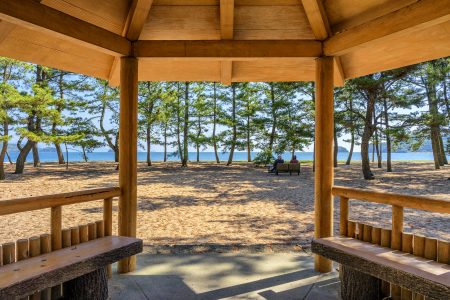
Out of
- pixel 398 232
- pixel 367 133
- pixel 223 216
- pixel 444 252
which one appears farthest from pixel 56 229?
pixel 367 133

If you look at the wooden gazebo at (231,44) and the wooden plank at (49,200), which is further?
the wooden gazebo at (231,44)

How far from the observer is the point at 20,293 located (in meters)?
2.16

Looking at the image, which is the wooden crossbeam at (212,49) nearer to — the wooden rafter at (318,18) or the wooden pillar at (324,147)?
the wooden rafter at (318,18)

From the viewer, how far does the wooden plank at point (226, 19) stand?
3566 millimetres

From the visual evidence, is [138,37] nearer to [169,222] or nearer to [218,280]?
[218,280]

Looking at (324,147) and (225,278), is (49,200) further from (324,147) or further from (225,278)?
(324,147)

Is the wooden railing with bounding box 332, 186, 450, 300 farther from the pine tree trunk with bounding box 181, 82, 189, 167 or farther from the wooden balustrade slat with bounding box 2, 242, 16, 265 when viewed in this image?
the pine tree trunk with bounding box 181, 82, 189, 167

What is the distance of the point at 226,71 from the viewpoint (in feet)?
15.5

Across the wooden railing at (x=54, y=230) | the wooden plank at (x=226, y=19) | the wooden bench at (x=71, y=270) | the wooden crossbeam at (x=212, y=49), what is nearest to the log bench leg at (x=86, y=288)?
the wooden bench at (x=71, y=270)

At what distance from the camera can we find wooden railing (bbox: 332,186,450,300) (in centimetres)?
275

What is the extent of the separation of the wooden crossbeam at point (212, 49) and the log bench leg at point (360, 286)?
8.47 feet

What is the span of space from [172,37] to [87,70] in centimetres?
131

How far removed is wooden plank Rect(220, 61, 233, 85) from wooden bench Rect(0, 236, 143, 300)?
105 inches

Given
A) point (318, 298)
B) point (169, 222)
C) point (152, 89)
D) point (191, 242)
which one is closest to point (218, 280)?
point (318, 298)
